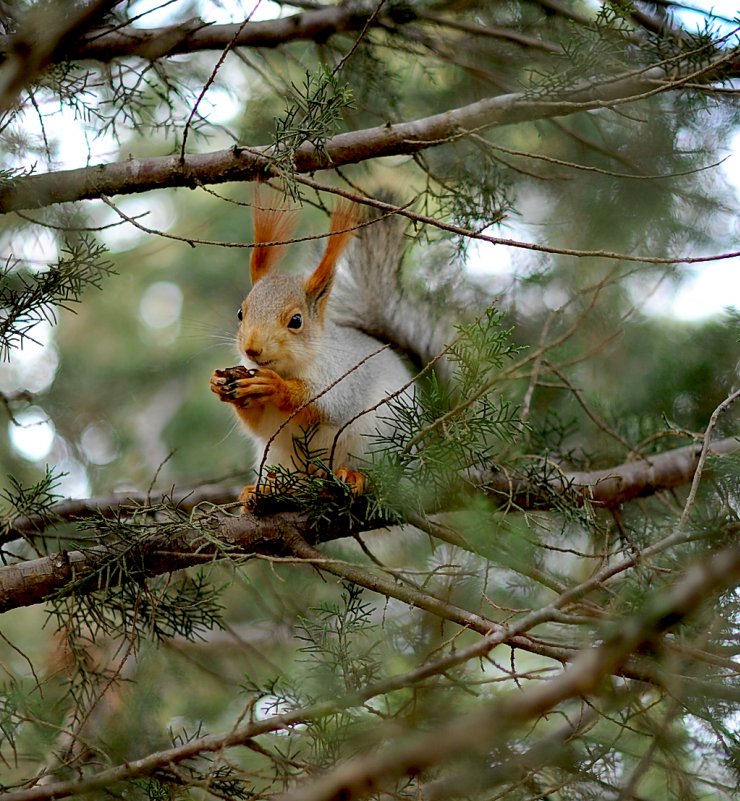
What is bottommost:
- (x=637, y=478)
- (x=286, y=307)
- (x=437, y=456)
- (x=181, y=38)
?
(x=437, y=456)

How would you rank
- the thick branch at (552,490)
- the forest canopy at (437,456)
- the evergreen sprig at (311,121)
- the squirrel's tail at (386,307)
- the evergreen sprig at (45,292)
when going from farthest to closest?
1. the squirrel's tail at (386,307)
2. the thick branch at (552,490)
3. the evergreen sprig at (45,292)
4. the evergreen sprig at (311,121)
5. the forest canopy at (437,456)

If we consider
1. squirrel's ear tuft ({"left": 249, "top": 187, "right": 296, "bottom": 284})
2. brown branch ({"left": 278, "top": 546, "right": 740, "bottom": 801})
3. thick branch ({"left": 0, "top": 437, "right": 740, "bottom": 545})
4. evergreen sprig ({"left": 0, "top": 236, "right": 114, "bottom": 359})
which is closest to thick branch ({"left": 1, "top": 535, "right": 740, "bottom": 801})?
brown branch ({"left": 278, "top": 546, "right": 740, "bottom": 801})

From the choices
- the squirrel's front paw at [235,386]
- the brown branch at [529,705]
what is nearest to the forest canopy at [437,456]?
the brown branch at [529,705]

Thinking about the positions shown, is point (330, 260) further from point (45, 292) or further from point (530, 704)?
point (530, 704)

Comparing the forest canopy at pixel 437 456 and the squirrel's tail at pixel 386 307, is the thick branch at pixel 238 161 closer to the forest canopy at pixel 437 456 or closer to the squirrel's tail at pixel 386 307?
the forest canopy at pixel 437 456

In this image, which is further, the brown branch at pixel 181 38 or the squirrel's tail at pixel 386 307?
the squirrel's tail at pixel 386 307

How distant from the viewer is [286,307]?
247cm

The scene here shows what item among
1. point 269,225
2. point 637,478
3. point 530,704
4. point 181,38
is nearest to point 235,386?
point 269,225

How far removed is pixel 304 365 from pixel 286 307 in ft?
0.54

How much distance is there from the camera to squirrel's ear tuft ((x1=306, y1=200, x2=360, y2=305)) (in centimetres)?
234

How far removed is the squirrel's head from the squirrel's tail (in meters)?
0.27

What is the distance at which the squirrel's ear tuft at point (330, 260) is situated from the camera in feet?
7.69

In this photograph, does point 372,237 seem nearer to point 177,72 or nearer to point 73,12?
point 177,72

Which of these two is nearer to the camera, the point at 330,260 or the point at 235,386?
the point at 235,386
